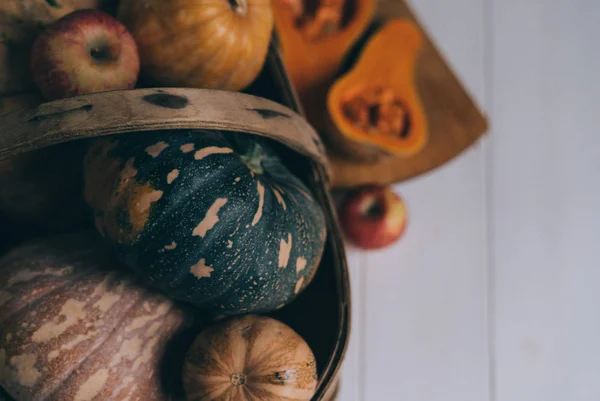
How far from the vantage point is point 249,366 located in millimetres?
655

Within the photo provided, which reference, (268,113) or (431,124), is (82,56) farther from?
(431,124)

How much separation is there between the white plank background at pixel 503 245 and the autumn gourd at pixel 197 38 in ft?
1.46

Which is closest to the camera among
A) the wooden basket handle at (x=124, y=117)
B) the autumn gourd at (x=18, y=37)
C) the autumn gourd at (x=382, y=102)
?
the wooden basket handle at (x=124, y=117)

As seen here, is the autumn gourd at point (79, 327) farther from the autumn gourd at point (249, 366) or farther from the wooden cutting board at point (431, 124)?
the wooden cutting board at point (431, 124)

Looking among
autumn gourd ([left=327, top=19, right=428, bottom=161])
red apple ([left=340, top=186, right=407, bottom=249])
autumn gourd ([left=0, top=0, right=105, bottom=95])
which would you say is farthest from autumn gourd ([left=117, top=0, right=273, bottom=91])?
red apple ([left=340, top=186, right=407, bottom=249])

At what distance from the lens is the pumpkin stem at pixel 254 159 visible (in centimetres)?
72

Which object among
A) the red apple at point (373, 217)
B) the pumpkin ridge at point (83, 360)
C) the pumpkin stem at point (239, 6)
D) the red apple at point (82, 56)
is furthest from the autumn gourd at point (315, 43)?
the pumpkin ridge at point (83, 360)

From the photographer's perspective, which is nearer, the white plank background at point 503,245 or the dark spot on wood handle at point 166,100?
the dark spot on wood handle at point 166,100

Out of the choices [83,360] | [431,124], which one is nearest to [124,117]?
[83,360]

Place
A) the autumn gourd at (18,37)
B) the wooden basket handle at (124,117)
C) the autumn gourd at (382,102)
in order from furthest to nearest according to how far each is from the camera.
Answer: the autumn gourd at (382,102) → the autumn gourd at (18,37) → the wooden basket handle at (124,117)

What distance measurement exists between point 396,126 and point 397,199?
0.13m

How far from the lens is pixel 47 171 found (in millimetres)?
739

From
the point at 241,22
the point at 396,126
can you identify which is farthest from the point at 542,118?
the point at 241,22

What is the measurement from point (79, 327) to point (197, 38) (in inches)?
14.9
